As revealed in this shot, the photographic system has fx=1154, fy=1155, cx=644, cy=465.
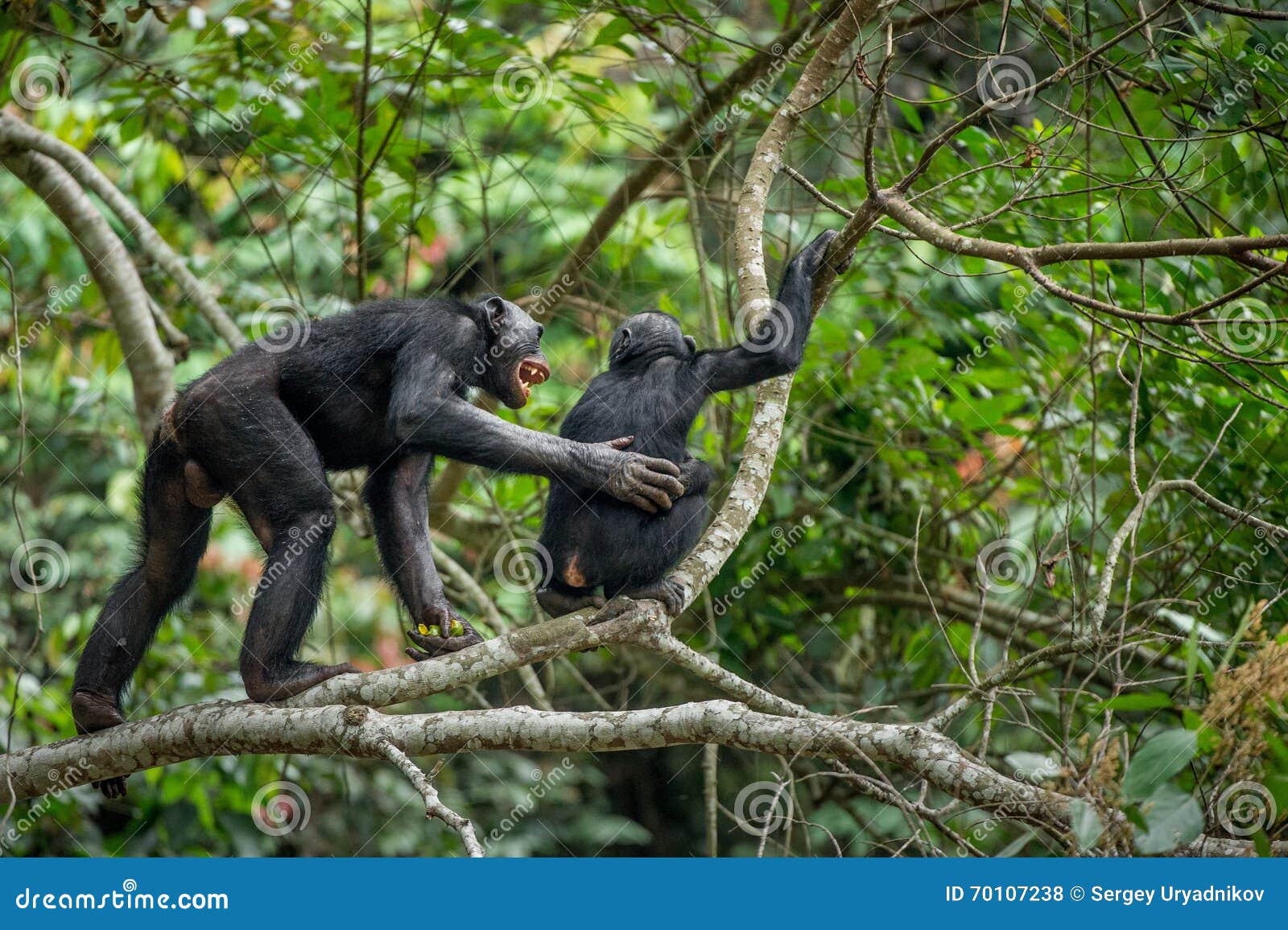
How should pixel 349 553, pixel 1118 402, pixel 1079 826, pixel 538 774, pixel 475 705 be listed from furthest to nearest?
pixel 349 553 < pixel 538 774 < pixel 475 705 < pixel 1118 402 < pixel 1079 826

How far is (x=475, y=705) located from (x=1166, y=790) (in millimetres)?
4901

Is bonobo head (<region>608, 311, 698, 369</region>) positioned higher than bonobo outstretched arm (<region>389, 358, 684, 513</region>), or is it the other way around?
bonobo head (<region>608, 311, 698, 369</region>)

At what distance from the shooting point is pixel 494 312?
17.1 feet

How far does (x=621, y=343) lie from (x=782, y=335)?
2.74 feet

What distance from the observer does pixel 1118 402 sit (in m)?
6.15

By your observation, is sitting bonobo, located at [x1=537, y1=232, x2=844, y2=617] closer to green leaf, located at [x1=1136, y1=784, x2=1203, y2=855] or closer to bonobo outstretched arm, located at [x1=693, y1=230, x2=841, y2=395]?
bonobo outstretched arm, located at [x1=693, y1=230, x2=841, y2=395]

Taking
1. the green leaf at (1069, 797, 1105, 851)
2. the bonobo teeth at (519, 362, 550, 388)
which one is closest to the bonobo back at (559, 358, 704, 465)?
the bonobo teeth at (519, 362, 550, 388)

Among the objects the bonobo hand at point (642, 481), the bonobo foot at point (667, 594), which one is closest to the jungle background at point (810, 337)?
the bonobo foot at point (667, 594)

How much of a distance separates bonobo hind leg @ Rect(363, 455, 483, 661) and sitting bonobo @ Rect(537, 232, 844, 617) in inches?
19.5

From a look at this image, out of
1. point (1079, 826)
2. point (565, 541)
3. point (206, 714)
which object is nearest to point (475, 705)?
point (565, 541)

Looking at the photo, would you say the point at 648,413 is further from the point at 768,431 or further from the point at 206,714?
the point at 206,714

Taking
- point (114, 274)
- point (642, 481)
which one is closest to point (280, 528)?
point (642, 481)

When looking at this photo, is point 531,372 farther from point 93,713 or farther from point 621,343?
point 93,713

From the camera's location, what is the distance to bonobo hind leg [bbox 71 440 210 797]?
4.85 metres
